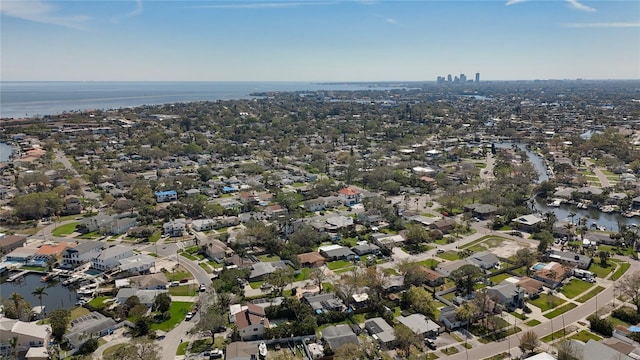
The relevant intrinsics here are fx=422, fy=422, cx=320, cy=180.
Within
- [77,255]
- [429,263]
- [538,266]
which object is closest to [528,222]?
[538,266]

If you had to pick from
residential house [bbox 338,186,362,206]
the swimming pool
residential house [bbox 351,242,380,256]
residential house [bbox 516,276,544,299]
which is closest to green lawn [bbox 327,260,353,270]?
residential house [bbox 351,242,380,256]

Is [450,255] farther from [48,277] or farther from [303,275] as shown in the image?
[48,277]

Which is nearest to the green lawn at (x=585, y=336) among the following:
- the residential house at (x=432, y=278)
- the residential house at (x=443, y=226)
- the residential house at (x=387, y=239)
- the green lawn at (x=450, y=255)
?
the residential house at (x=432, y=278)

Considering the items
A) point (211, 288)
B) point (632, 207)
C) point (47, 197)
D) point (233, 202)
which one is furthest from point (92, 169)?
point (632, 207)

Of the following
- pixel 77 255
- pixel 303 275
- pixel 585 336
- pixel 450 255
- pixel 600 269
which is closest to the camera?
pixel 585 336

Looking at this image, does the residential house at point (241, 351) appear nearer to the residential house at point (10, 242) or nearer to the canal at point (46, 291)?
the canal at point (46, 291)

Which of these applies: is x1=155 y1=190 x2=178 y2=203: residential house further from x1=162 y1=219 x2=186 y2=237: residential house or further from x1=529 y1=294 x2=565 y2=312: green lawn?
x1=529 y1=294 x2=565 y2=312: green lawn

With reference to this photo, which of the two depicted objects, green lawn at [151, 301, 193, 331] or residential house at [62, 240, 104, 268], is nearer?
green lawn at [151, 301, 193, 331]
